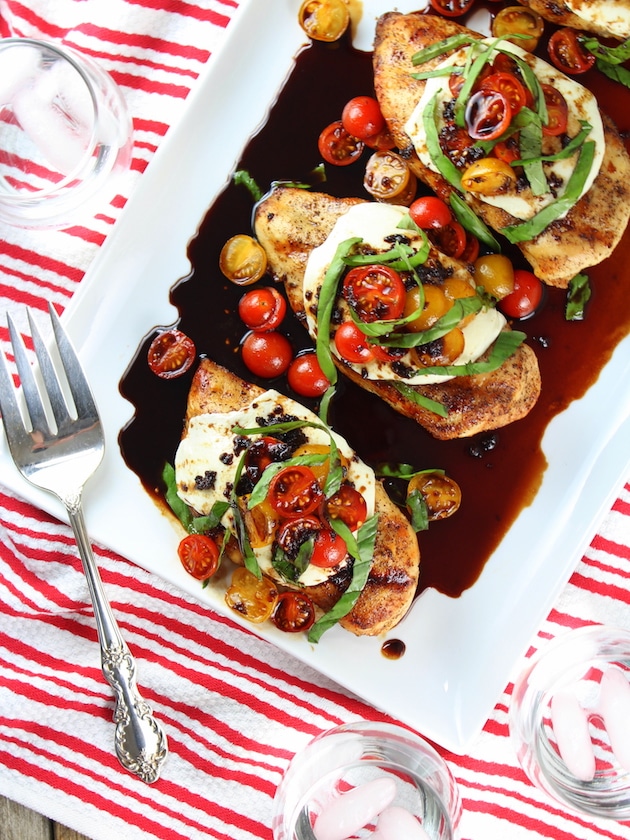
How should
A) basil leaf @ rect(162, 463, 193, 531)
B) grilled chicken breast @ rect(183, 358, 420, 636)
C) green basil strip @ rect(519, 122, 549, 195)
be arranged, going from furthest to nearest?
1. basil leaf @ rect(162, 463, 193, 531)
2. grilled chicken breast @ rect(183, 358, 420, 636)
3. green basil strip @ rect(519, 122, 549, 195)

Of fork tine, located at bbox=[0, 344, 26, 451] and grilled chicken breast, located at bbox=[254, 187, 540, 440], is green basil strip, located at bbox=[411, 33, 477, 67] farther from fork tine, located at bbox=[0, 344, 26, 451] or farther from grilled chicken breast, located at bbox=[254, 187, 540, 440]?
fork tine, located at bbox=[0, 344, 26, 451]

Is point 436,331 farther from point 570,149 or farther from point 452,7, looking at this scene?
point 452,7

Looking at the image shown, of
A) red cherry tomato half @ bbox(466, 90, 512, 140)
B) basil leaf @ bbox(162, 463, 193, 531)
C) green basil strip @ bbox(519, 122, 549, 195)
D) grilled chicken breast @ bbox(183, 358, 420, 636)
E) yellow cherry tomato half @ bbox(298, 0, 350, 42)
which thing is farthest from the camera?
yellow cherry tomato half @ bbox(298, 0, 350, 42)

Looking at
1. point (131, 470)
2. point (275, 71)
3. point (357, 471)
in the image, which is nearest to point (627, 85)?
point (275, 71)

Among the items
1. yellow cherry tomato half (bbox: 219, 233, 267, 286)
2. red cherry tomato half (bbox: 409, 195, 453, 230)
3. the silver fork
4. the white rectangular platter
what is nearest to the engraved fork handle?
the silver fork

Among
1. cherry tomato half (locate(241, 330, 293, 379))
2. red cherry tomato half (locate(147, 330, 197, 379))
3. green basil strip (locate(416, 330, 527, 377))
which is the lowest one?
red cherry tomato half (locate(147, 330, 197, 379))

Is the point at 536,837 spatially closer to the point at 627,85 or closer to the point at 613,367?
the point at 613,367

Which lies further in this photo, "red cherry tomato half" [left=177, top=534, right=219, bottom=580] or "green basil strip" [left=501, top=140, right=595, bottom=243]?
"red cherry tomato half" [left=177, top=534, right=219, bottom=580]

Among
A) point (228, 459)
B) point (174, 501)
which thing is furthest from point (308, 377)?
point (174, 501)

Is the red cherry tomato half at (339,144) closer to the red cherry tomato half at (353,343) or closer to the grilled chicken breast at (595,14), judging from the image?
the red cherry tomato half at (353,343)
